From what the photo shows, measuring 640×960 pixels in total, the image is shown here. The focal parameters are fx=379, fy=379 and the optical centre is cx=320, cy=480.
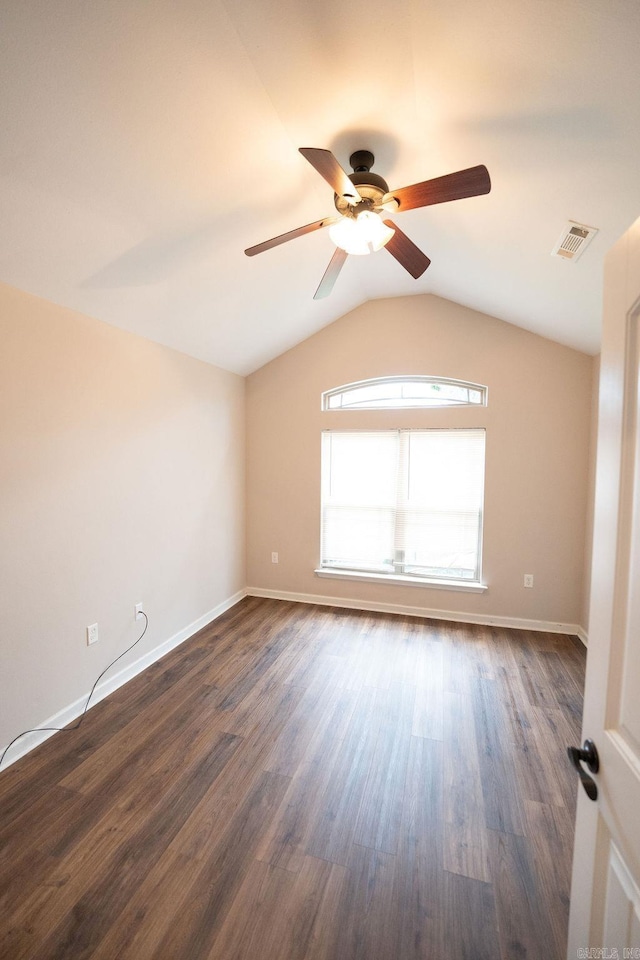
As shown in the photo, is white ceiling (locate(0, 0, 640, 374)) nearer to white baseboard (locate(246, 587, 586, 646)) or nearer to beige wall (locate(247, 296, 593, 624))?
beige wall (locate(247, 296, 593, 624))

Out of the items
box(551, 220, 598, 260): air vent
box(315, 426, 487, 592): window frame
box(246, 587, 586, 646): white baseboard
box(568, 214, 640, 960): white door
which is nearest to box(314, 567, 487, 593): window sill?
box(315, 426, 487, 592): window frame

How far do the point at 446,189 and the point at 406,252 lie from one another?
449 mm

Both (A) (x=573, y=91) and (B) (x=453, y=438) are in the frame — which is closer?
(A) (x=573, y=91)

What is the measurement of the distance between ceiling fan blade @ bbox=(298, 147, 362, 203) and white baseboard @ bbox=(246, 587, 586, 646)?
11.1 ft

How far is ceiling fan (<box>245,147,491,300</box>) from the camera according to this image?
1391mm

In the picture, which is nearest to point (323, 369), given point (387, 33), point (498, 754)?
point (387, 33)

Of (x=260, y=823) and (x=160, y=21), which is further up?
(x=160, y=21)

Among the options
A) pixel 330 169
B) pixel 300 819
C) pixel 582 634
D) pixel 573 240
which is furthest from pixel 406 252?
pixel 582 634

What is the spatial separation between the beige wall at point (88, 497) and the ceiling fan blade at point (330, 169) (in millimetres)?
1645

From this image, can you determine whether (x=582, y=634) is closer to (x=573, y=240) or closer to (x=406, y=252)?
(x=573, y=240)

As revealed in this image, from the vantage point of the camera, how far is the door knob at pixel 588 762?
803 millimetres

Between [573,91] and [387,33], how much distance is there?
640mm

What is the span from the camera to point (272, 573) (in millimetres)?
4219

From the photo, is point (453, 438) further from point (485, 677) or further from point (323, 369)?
point (485, 677)
